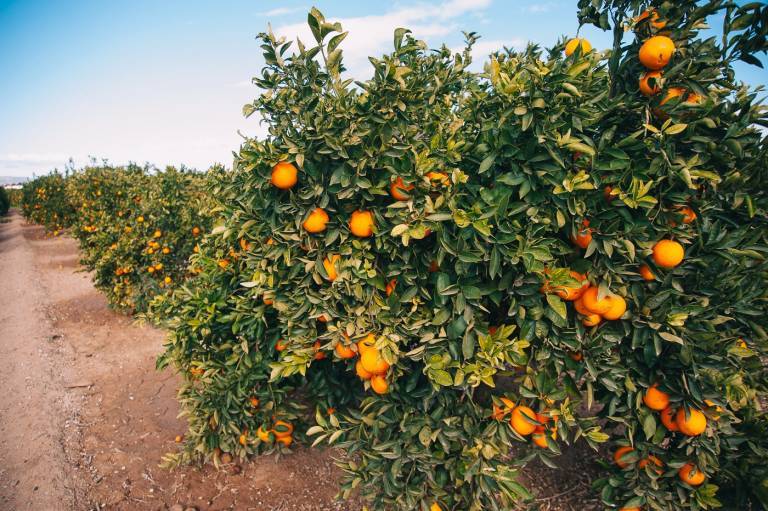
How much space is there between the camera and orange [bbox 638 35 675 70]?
1710mm

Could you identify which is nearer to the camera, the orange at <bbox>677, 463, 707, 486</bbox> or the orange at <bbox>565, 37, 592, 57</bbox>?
the orange at <bbox>565, 37, 592, 57</bbox>

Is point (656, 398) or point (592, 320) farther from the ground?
point (592, 320)

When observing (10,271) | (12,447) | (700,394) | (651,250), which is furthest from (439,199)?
(10,271)

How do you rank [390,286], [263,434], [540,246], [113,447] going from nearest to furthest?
[540,246] → [390,286] → [263,434] → [113,447]

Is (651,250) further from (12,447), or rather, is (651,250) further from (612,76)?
(12,447)

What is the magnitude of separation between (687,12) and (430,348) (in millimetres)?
1845

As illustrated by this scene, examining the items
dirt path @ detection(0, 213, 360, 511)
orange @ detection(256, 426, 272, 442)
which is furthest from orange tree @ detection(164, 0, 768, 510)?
dirt path @ detection(0, 213, 360, 511)

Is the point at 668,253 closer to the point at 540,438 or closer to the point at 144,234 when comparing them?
the point at 540,438

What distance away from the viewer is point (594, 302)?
71.4 inches

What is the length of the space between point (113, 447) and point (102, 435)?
279 mm

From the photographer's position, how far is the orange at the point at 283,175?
1936 millimetres

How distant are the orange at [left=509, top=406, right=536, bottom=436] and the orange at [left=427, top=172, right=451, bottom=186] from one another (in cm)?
118

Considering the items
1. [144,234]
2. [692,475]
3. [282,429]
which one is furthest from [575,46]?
[144,234]

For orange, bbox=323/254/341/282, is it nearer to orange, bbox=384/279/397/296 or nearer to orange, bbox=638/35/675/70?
orange, bbox=384/279/397/296
